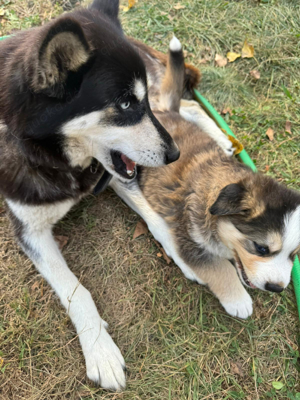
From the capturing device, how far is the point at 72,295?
2.73 m

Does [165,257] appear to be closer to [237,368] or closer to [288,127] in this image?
[237,368]

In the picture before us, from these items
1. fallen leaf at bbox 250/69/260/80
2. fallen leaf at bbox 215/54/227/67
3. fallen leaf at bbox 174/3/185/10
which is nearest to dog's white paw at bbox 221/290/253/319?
fallen leaf at bbox 250/69/260/80

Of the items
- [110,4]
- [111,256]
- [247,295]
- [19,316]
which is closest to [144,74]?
[110,4]

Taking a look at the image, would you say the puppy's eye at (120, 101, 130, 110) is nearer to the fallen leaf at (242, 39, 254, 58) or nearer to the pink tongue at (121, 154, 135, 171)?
the pink tongue at (121, 154, 135, 171)

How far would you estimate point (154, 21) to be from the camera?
4.63m

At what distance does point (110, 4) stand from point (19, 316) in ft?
8.71

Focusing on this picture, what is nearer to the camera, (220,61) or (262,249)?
(262,249)

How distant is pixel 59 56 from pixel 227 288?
7.31 ft

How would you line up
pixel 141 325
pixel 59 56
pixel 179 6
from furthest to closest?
pixel 179 6 → pixel 141 325 → pixel 59 56

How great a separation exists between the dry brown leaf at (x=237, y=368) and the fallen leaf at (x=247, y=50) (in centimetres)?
380

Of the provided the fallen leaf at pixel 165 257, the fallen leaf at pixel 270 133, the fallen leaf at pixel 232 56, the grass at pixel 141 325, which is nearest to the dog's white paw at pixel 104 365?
the grass at pixel 141 325

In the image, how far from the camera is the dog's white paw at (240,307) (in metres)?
2.92

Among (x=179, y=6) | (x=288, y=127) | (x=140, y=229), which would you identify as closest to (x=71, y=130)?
(x=140, y=229)

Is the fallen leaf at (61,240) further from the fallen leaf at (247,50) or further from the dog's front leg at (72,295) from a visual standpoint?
the fallen leaf at (247,50)
